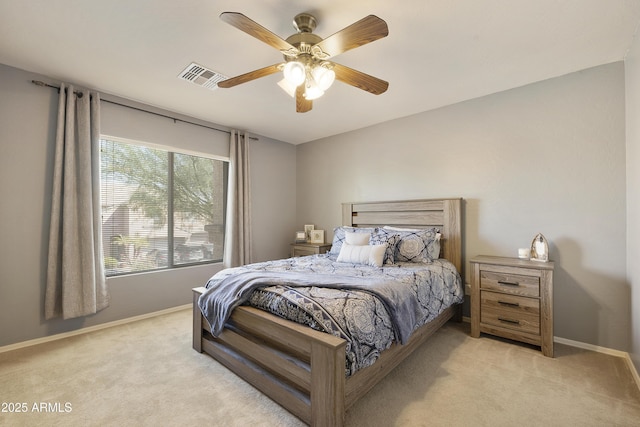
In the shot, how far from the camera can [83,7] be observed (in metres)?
1.78

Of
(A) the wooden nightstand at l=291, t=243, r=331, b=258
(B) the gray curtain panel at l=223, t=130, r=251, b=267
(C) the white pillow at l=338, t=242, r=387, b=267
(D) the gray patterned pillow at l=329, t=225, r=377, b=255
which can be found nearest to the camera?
(C) the white pillow at l=338, t=242, r=387, b=267

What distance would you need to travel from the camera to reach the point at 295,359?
1641 millimetres

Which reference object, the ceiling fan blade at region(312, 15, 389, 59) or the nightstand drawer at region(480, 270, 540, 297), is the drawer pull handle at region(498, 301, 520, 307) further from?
the ceiling fan blade at region(312, 15, 389, 59)

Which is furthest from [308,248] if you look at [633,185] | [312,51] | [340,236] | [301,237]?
[633,185]

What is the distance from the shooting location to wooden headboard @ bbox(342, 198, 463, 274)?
3104mm

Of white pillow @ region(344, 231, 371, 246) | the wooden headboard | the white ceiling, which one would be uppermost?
the white ceiling

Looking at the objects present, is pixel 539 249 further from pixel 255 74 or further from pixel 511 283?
pixel 255 74

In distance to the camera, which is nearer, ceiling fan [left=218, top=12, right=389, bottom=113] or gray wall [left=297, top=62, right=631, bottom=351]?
ceiling fan [left=218, top=12, right=389, bottom=113]

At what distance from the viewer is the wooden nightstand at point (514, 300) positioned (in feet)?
7.62

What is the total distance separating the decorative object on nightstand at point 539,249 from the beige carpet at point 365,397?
81 cm

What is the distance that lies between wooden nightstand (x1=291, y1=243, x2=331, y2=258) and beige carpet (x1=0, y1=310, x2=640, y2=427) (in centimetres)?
205

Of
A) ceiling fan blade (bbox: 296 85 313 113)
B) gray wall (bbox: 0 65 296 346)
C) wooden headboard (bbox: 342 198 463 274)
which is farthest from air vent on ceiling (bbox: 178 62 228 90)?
wooden headboard (bbox: 342 198 463 274)

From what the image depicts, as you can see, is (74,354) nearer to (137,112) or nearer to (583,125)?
(137,112)

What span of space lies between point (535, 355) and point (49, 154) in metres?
4.83
